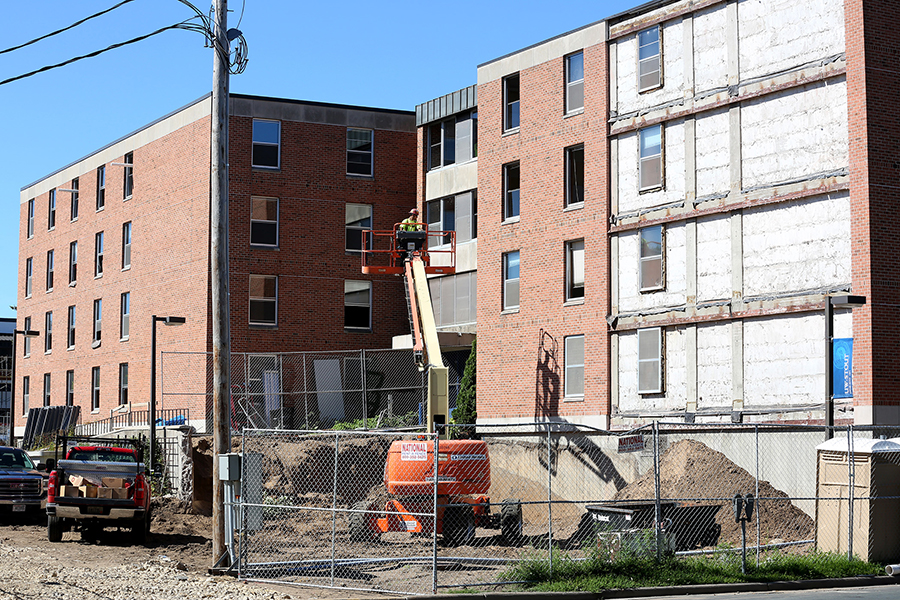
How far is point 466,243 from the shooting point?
132 feet

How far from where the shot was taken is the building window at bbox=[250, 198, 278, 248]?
41812mm

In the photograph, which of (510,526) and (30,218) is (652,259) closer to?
(510,526)

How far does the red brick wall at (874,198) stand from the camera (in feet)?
82.7

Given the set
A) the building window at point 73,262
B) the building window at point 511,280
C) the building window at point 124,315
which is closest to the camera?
the building window at point 511,280

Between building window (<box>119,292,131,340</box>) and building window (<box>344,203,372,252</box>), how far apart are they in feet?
33.9

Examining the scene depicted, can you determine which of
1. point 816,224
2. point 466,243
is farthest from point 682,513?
point 466,243

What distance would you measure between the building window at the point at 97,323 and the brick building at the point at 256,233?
127 millimetres

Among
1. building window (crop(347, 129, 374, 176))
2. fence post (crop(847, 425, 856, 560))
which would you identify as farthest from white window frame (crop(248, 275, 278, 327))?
fence post (crop(847, 425, 856, 560))

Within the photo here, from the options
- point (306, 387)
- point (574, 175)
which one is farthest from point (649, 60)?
point (306, 387)

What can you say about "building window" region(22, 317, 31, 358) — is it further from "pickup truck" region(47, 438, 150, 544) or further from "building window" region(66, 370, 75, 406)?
"pickup truck" region(47, 438, 150, 544)

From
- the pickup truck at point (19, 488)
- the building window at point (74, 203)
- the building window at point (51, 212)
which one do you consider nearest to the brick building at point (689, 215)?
the pickup truck at point (19, 488)

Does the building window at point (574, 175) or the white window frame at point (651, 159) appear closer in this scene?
the white window frame at point (651, 159)

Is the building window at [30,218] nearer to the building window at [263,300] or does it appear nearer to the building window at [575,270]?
the building window at [263,300]

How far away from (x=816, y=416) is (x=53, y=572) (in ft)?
57.2
